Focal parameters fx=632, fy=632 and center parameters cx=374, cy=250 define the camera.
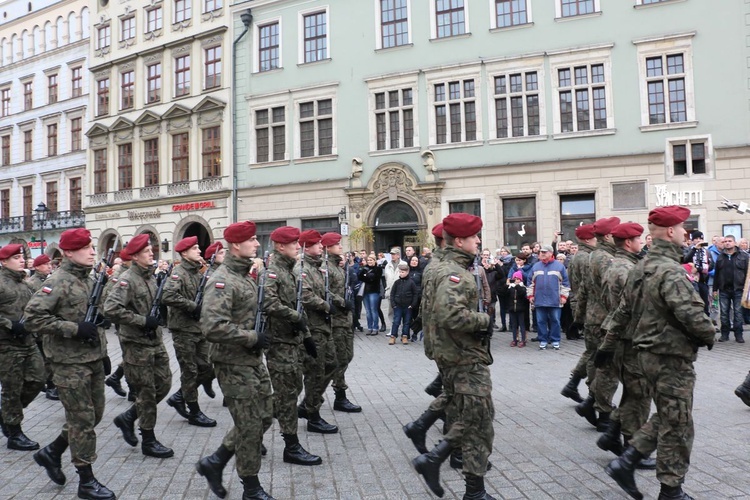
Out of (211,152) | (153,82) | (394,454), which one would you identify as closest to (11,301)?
(394,454)

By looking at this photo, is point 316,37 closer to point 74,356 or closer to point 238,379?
point 74,356

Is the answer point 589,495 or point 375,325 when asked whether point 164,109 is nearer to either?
point 375,325

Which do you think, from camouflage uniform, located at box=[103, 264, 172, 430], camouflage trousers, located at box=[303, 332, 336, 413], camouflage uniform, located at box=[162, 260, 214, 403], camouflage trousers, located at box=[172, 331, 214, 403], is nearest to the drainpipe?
camouflage uniform, located at box=[162, 260, 214, 403]

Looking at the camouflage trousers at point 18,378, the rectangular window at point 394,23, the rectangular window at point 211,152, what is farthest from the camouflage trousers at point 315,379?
the rectangular window at point 211,152

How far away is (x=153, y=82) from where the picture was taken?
31.9 meters

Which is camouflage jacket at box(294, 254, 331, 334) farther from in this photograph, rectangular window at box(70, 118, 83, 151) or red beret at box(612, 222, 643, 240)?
rectangular window at box(70, 118, 83, 151)

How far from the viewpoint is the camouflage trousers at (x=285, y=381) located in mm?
5832

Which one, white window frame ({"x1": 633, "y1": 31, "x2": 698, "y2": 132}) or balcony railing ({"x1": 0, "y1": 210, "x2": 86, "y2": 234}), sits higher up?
white window frame ({"x1": 633, "y1": 31, "x2": 698, "y2": 132})

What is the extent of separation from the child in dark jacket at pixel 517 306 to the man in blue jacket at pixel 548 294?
0.33 m

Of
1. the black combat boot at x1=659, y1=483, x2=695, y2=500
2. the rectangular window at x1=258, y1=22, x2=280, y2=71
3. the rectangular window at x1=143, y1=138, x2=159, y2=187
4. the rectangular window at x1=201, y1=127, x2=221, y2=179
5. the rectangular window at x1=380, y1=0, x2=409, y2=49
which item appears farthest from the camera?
the rectangular window at x1=143, y1=138, x2=159, y2=187

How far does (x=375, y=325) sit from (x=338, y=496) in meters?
11.1

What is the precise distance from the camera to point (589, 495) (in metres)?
4.73

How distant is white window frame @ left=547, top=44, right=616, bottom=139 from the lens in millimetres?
21875

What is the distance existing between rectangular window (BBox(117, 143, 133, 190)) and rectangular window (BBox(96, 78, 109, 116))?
8.35ft
